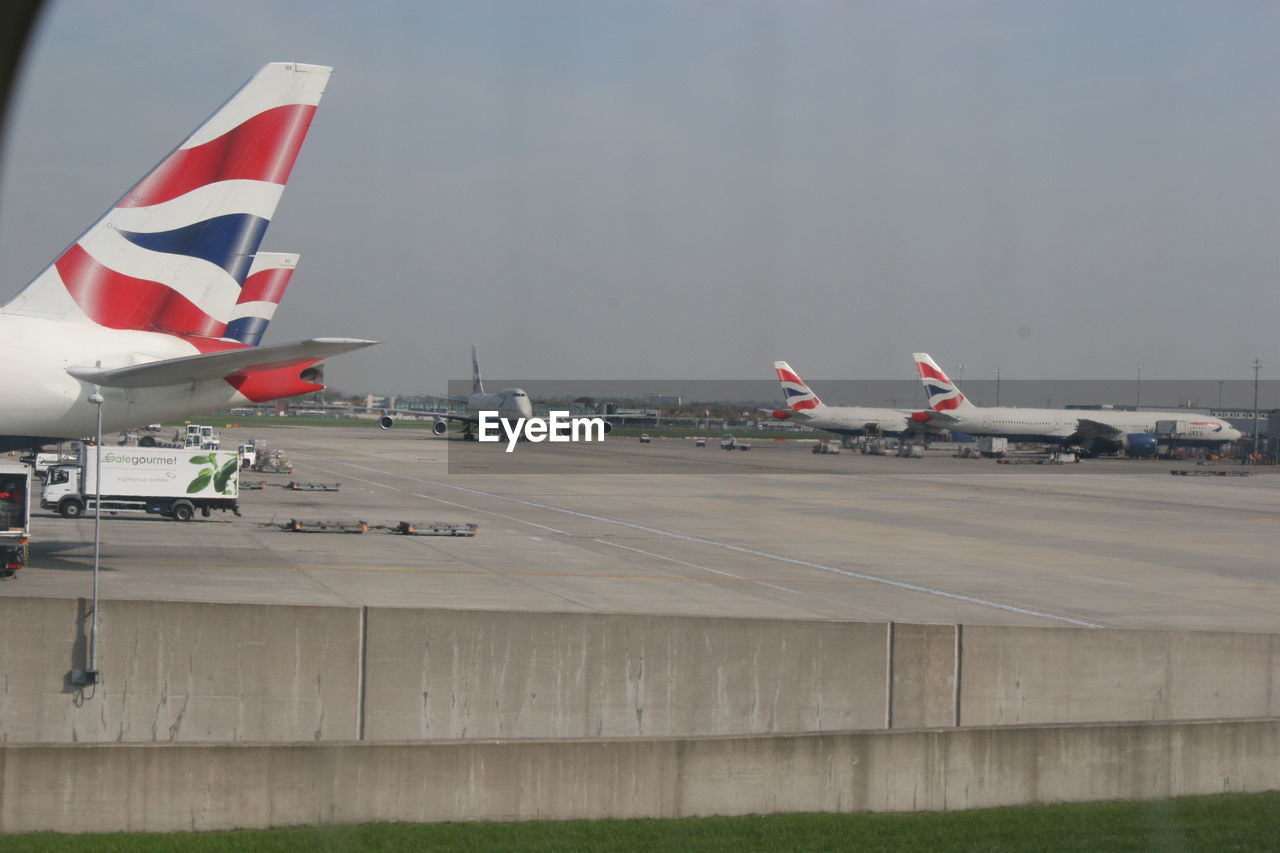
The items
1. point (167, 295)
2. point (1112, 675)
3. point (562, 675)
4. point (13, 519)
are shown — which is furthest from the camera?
point (13, 519)

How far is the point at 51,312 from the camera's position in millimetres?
21125

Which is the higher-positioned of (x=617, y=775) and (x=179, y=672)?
(x=179, y=672)

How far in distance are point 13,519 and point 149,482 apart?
13.8m

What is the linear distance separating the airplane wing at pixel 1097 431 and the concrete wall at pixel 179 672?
380 feet

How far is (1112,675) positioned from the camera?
786 inches

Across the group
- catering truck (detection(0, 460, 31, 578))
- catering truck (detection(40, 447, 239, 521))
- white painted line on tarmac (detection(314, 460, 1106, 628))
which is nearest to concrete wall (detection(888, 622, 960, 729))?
white painted line on tarmac (detection(314, 460, 1106, 628))

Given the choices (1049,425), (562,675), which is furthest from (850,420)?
(562,675)

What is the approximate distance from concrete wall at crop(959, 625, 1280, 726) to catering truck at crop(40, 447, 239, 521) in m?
28.4

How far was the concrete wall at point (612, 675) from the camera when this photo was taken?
18.3 meters

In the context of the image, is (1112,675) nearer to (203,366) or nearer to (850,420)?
(203,366)

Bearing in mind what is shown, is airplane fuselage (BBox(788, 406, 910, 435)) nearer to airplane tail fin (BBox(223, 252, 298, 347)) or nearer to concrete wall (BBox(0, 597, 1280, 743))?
airplane tail fin (BBox(223, 252, 298, 347))

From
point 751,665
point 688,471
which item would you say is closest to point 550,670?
point 751,665

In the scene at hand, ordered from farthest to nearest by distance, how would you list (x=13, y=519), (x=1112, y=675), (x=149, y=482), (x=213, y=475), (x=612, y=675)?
(x=213, y=475) < (x=149, y=482) < (x=13, y=519) < (x=1112, y=675) < (x=612, y=675)

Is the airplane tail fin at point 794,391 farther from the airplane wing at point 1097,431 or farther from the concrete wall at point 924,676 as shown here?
the concrete wall at point 924,676
